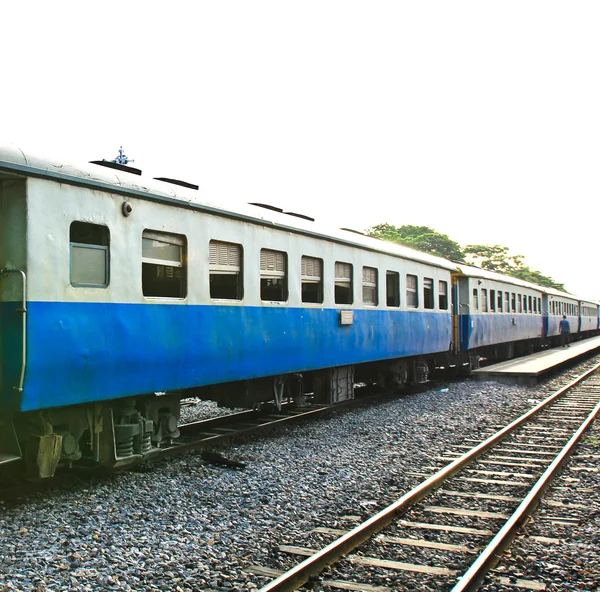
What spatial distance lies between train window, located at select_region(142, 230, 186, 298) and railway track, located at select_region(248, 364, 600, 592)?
3178 mm

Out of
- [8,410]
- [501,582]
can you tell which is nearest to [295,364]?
[8,410]

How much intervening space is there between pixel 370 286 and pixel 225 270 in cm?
468

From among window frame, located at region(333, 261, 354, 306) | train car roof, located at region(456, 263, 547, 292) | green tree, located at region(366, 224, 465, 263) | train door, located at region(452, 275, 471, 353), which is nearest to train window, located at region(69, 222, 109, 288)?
window frame, located at region(333, 261, 354, 306)

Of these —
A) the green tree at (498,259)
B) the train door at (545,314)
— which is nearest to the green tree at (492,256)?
the green tree at (498,259)

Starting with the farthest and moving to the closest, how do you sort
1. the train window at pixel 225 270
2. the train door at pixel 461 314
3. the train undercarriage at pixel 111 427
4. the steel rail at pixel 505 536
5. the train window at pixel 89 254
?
1. the train door at pixel 461 314
2. the train window at pixel 225 270
3. the train window at pixel 89 254
4. the train undercarriage at pixel 111 427
5. the steel rail at pixel 505 536

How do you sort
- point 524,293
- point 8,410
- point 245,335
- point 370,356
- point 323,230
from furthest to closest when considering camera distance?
point 524,293, point 370,356, point 323,230, point 245,335, point 8,410

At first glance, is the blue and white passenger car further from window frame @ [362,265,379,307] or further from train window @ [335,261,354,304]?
window frame @ [362,265,379,307]

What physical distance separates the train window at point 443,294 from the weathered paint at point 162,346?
5.13 meters

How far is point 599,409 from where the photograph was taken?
40.7 ft

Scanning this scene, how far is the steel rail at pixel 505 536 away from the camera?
14.5 feet

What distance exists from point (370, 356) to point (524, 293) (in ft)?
58.8

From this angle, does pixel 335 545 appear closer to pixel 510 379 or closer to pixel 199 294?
pixel 199 294

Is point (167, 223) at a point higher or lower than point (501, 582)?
higher

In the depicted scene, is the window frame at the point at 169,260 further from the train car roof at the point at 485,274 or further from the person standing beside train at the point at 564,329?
the person standing beside train at the point at 564,329
